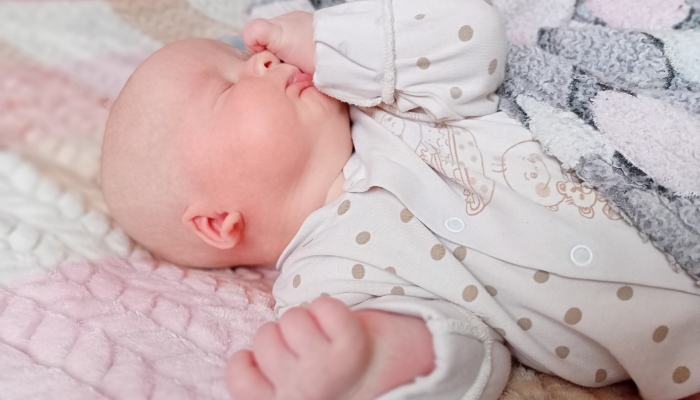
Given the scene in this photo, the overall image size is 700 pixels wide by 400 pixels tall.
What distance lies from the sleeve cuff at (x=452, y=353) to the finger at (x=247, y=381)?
0.47 ft

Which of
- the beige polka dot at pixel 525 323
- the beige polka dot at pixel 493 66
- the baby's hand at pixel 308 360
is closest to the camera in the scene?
the baby's hand at pixel 308 360

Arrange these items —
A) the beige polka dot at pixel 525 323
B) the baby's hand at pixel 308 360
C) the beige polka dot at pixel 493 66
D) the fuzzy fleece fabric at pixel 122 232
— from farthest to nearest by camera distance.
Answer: the beige polka dot at pixel 493 66
the beige polka dot at pixel 525 323
the fuzzy fleece fabric at pixel 122 232
the baby's hand at pixel 308 360

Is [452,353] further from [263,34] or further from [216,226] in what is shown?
[263,34]

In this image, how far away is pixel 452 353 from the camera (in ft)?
2.51

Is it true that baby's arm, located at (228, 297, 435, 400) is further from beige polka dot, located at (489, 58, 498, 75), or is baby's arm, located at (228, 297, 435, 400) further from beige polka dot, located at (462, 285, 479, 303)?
beige polka dot, located at (489, 58, 498, 75)

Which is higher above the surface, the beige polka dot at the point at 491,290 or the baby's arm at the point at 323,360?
the baby's arm at the point at 323,360

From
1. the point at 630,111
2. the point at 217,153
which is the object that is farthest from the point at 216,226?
the point at 630,111

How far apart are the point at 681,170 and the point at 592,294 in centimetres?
22

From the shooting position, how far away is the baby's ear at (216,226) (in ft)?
3.35

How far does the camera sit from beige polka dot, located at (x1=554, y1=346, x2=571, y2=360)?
35.4 inches

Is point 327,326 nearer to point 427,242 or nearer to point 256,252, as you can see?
point 427,242

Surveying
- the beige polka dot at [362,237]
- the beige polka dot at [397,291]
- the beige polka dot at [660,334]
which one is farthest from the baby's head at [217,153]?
the beige polka dot at [660,334]

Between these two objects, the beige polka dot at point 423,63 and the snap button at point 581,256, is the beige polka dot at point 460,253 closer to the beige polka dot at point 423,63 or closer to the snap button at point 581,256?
the snap button at point 581,256

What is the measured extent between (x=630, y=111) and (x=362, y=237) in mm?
461
